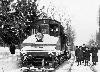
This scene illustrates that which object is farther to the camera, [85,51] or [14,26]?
[14,26]

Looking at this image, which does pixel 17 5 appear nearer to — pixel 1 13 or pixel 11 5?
pixel 11 5

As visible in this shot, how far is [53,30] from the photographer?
18703 mm

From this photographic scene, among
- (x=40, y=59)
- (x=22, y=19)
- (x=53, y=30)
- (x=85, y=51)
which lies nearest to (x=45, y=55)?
(x=40, y=59)

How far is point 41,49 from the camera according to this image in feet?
53.6

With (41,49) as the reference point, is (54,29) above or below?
above

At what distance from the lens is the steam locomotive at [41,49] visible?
1562cm

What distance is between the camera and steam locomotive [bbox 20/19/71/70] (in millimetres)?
15622

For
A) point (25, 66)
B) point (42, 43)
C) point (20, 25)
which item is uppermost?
point (20, 25)

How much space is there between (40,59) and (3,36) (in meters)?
9.79

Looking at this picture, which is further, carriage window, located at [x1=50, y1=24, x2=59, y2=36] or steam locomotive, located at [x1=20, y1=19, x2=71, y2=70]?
carriage window, located at [x1=50, y1=24, x2=59, y2=36]

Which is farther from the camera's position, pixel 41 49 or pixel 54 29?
pixel 54 29

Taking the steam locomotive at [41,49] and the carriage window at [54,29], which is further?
Answer: the carriage window at [54,29]

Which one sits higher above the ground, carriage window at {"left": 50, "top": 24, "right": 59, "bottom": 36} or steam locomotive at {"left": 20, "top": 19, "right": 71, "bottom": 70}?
carriage window at {"left": 50, "top": 24, "right": 59, "bottom": 36}

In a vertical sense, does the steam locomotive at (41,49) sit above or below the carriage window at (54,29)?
below
